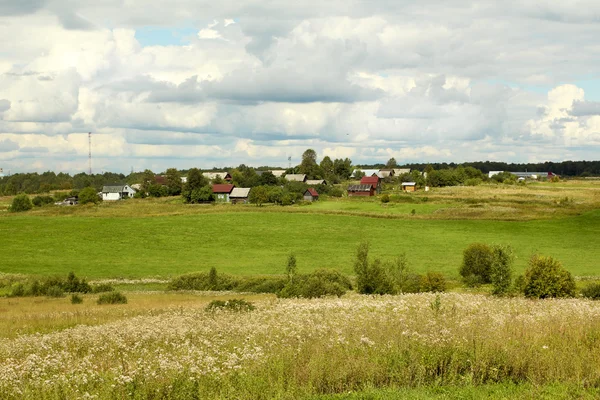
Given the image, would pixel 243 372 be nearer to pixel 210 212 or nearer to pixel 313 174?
pixel 210 212

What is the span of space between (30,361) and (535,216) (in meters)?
83.4

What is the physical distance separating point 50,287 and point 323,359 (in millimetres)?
37157

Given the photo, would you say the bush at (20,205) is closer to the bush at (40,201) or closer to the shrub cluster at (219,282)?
the bush at (40,201)

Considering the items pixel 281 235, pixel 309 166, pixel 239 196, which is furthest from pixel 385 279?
pixel 309 166

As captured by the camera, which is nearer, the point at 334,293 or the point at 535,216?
the point at 334,293

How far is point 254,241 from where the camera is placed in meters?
76.0

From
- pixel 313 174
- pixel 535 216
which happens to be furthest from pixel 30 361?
pixel 313 174

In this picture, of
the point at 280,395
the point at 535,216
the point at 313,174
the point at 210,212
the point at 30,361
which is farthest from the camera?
the point at 313,174

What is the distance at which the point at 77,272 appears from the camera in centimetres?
5722

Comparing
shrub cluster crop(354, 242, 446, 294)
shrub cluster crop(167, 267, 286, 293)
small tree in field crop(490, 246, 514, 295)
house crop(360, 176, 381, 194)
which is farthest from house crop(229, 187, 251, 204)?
small tree in field crop(490, 246, 514, 295)

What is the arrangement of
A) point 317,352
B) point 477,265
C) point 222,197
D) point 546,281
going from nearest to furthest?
point 317,352, point 546,281, point 477,265, point 222,197

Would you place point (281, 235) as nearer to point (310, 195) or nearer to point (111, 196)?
point (310, 195)

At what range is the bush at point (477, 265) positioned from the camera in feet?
155

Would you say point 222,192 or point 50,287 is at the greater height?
point 222,192
